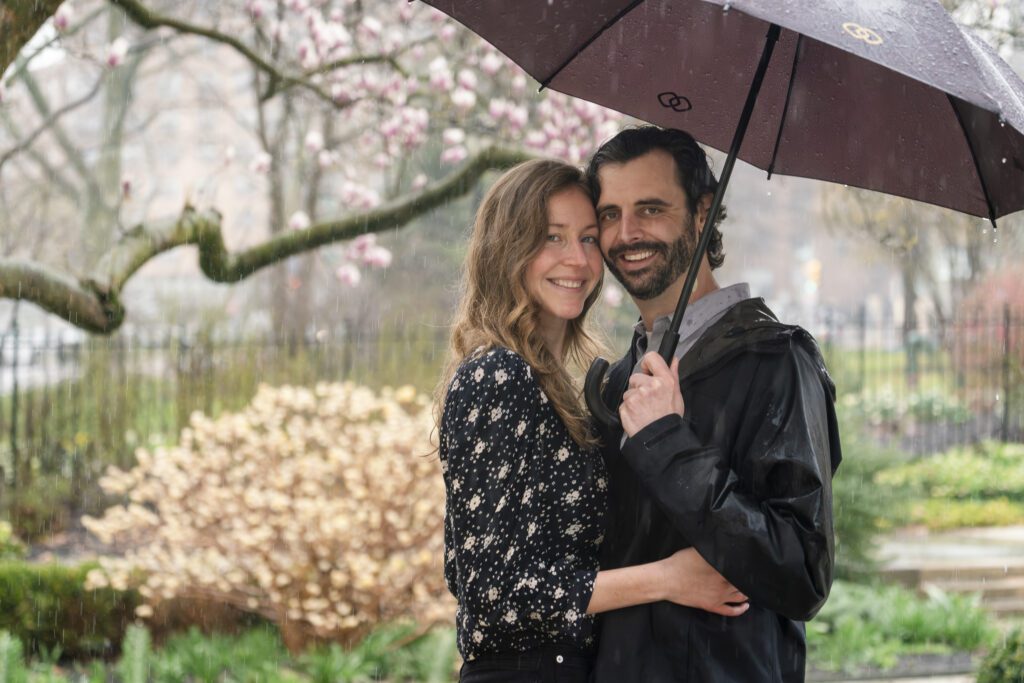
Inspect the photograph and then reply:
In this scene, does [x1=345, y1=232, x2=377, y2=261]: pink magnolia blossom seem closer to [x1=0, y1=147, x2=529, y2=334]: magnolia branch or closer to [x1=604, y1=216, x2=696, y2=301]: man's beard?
[x1=0, y1=147, x2=529, y2=334]: magnolia branch

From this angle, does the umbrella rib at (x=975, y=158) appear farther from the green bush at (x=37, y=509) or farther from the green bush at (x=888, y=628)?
the green bush at (x=37, y=509)

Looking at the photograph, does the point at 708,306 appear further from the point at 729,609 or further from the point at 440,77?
the point at 440,77

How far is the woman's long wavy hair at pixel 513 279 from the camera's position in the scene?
2.95 meters

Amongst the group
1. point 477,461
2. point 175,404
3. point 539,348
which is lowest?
point 175,404

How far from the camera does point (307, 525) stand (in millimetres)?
7551

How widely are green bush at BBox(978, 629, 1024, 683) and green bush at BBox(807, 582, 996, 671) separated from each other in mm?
1608

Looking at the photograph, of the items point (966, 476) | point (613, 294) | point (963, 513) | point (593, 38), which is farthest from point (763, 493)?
point (966, 476)

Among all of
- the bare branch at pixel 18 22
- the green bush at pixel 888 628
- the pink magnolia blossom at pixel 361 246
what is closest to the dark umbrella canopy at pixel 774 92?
the bare branch at pixel 18 22

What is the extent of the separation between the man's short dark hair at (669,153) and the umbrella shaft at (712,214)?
0.13 m

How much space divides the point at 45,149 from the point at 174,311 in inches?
320

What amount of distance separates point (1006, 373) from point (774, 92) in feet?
40.3

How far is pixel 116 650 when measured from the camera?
8.34 metres

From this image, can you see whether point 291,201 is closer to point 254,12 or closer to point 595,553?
point 254,12

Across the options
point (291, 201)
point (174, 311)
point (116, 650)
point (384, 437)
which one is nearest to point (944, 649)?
point (384, 437)
